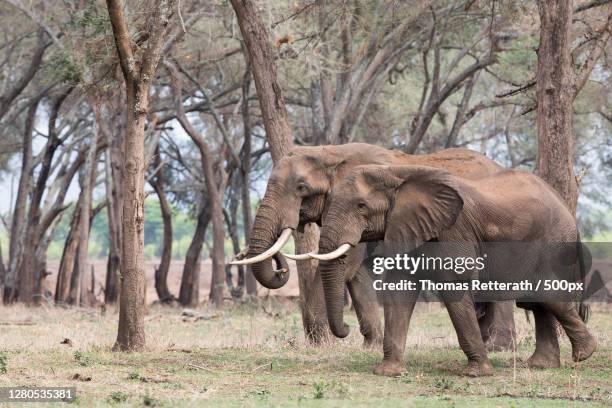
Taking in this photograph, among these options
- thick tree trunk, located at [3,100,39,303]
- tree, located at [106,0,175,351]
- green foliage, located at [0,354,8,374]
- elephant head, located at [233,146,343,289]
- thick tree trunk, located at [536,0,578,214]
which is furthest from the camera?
thick tree trunk, located at [3,100,39,303]

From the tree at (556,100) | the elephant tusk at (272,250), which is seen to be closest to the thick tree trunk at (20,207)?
the tree at (556,100)

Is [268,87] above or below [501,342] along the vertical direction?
above

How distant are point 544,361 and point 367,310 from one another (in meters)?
2.64

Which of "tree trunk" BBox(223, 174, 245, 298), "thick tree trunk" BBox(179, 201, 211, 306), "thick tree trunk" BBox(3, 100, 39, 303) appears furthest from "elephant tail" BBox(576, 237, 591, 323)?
"thick tree trunk" BBox(179, 201, 211, 306)

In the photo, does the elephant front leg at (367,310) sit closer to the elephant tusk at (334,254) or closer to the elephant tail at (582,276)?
the elephant tail at (582,276)

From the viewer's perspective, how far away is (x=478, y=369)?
34.8 feet

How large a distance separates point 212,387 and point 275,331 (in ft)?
26.3

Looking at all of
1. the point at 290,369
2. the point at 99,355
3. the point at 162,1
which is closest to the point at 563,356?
the point at 290,369

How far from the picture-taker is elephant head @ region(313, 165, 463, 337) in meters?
10.8

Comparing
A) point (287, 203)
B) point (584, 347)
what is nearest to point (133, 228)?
point (287, 203)

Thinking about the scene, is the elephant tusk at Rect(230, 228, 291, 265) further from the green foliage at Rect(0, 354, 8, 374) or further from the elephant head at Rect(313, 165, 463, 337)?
the green foliage at Rect(0, 354, 8, 374)

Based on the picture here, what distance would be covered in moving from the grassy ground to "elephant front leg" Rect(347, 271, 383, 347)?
1.11 feet

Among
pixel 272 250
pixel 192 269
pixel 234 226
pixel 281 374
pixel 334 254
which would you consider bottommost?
pixel 281 374

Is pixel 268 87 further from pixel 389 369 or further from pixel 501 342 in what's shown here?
pixel 389 369
